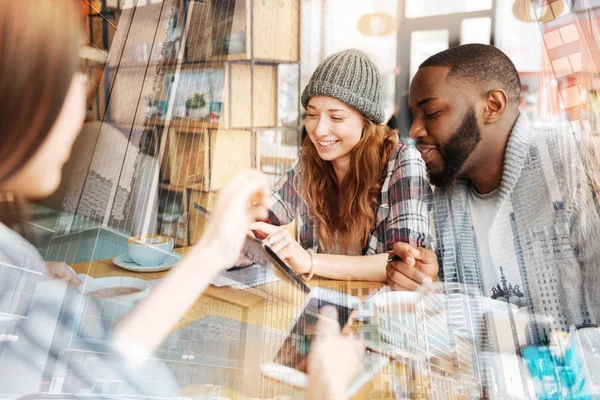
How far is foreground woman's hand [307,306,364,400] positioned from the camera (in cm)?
77

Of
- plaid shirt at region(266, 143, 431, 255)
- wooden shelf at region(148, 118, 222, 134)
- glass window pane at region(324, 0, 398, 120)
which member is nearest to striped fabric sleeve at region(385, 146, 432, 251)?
plaid shirt at region(266, 143, 431, 255)

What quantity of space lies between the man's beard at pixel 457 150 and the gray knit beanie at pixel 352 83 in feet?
0.45

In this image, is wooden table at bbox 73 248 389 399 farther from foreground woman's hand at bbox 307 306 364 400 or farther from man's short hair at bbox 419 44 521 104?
man's short hair at bbox 419 44 521 104

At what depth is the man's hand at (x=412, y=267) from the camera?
33.7 inches

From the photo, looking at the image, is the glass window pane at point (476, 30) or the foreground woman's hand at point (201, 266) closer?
the foreground woman's hand at point (201, 266)

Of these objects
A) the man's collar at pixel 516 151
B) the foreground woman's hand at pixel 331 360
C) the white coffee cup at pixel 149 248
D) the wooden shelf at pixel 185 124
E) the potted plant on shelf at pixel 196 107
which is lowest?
the foreground woman's hand at pixel 331 360

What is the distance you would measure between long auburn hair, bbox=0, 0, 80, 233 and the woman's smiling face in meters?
0.44

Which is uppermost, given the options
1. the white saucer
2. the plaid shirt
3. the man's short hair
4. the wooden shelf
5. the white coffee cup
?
the man's short hair

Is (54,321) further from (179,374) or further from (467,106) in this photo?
(467,106)

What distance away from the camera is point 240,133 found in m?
0.92

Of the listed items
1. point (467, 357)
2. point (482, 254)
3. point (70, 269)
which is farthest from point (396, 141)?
point (70, 269)

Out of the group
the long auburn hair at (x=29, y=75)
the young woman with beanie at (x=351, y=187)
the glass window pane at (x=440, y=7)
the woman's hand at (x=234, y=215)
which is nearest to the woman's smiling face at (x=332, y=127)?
the young woman with beanie at (x=351, y=187)

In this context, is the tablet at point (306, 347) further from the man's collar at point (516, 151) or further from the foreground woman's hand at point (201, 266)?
the man's collar at point (516, 151)

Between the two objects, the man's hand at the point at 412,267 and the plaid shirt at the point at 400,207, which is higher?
the plaid shirt at the point at 400,207
